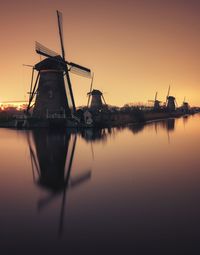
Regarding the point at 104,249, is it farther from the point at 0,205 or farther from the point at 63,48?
the point at 63,48

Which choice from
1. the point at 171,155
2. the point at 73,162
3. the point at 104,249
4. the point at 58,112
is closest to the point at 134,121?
the point at 58,112

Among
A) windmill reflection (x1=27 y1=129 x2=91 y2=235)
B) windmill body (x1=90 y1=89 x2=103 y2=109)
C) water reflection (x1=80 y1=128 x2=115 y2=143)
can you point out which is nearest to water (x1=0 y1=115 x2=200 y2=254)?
windmill reflection (x1=27 y1=129 x2=91 y2=235)

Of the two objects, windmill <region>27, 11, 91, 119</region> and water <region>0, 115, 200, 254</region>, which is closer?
water <region>0, 115, 200, 254</region>

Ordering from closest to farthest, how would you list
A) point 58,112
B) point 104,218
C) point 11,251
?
point 11,251
point 104,218
point 58,112

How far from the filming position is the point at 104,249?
4512 mm

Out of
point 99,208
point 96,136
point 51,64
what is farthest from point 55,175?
point 51,64

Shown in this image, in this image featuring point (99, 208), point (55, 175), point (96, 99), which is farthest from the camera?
point (96, 99)

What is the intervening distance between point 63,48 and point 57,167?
29245 millimetres

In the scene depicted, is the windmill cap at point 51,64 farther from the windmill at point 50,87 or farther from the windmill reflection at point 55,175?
the windmill reflection at point 55,175

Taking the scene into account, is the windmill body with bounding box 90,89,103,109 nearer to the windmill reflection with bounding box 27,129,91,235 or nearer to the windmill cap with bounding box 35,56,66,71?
the windmill cap with bounding box 35,56,66,71

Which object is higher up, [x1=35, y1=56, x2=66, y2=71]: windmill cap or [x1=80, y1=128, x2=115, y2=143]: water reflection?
[x1=35, y1=56, x2=66, y2=71]: windmill cap

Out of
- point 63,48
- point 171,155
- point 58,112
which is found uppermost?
point 63,48

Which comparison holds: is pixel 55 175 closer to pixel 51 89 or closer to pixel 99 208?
pixel 99 208

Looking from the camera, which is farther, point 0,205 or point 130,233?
point 0,205
